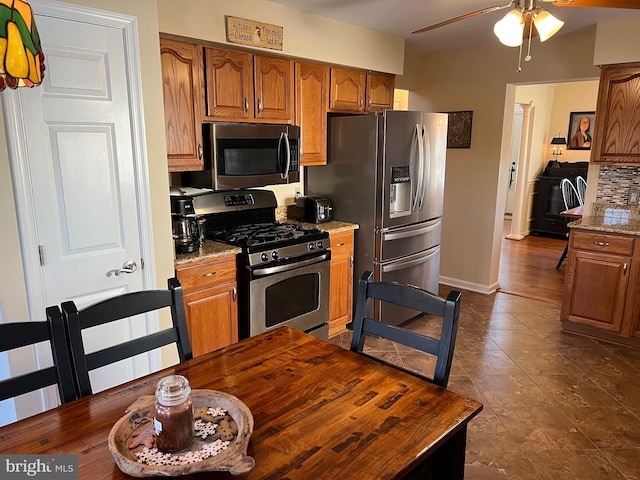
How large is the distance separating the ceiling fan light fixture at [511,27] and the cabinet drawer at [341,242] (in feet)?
5.83

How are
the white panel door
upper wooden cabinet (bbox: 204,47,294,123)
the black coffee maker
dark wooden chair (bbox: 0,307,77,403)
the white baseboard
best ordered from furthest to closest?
1. the white baseboard
2. upper wooden cabinet (bbox: 204,47,294,123)
3. the black coffee maker
4. the white panel door
5. dark wooden chair (bbox: 0,307,77,403)

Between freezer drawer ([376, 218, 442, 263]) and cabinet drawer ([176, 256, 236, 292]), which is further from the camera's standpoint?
freezer drawer ([376, 218, 442, 263])

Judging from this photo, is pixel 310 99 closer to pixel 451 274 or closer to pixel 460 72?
pixel 460 72

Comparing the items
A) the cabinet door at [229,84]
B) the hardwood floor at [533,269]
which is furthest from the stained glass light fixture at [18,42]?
the hardwood floor at [533,269]

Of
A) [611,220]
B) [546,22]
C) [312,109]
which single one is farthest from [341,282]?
[611,220]

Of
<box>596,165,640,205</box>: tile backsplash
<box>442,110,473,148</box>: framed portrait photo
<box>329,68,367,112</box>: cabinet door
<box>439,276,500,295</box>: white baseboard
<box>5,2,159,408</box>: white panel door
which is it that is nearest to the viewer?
<box>5,2,159,408</box>: white panel door

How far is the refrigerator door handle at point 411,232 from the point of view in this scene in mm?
3678

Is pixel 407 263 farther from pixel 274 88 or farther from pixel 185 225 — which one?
pixel 185 225

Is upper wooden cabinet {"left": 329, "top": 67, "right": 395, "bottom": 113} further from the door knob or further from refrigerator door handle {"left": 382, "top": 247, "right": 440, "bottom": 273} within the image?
the door knob

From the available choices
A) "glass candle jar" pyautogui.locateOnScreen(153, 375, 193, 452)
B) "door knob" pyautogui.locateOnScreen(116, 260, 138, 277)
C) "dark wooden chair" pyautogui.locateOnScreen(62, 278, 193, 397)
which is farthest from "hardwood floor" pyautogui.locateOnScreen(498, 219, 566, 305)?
"glass candle jar" pyautogui.locateOnScreen(153, 375, 193, 452)

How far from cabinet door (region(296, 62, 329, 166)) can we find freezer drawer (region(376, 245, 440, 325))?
3.44 ft

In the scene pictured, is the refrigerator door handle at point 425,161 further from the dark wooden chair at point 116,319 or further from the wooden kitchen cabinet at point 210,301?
the dark wooden chair at point 116,319

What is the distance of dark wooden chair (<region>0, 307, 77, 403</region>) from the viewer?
4.40 feet

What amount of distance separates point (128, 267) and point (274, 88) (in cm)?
163
